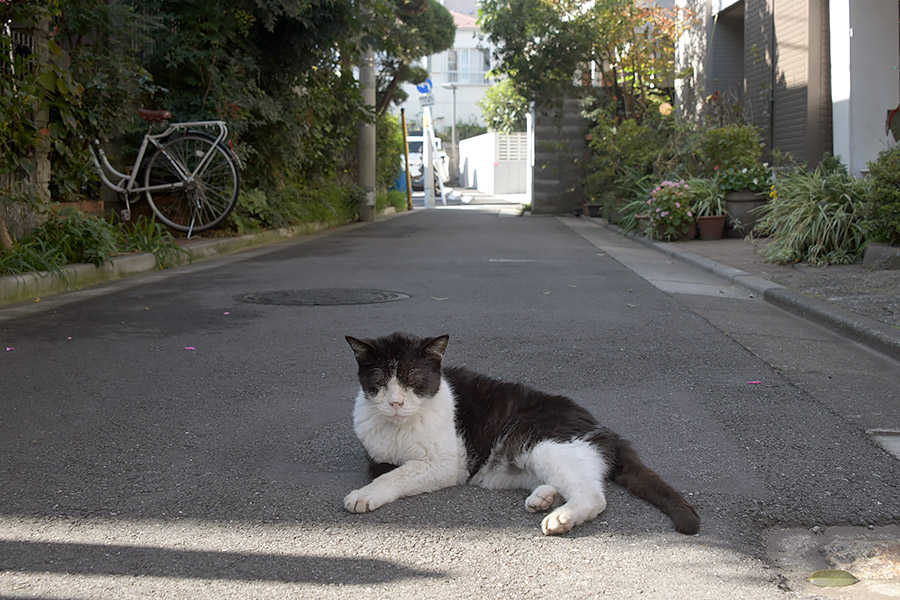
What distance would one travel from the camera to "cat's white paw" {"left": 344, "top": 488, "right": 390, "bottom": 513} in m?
2.75

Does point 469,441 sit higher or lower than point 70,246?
lower

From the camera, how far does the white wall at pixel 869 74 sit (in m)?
11.5

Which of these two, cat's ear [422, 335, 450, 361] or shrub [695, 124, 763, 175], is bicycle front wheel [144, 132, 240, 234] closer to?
shrub [695, 124, 763, 175]

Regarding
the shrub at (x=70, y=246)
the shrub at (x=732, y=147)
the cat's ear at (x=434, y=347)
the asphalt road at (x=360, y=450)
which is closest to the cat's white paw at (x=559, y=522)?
the asphalt road at (x=360, y=450)

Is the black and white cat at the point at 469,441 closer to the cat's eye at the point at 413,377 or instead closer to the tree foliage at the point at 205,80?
the cat's eye at the point at 413,377

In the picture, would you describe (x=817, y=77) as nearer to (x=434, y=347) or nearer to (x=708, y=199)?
(x=708, y=199)

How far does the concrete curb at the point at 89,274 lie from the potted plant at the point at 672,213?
5.89 m

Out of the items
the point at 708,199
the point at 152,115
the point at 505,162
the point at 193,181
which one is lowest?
the point at 708,199

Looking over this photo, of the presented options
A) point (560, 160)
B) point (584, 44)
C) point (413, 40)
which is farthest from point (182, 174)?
point (560, 160)

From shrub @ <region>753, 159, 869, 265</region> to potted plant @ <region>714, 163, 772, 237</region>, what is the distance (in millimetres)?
2431

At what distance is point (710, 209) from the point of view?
12.8 metres

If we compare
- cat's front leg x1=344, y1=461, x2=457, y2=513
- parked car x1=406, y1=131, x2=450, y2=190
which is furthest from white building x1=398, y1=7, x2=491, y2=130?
cat's front leg x1=344, y1=461, x2=457, y2=513

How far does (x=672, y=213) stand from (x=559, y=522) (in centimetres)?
1057

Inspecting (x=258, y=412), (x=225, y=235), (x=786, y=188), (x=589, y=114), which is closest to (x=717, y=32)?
(x=589, y=114)
